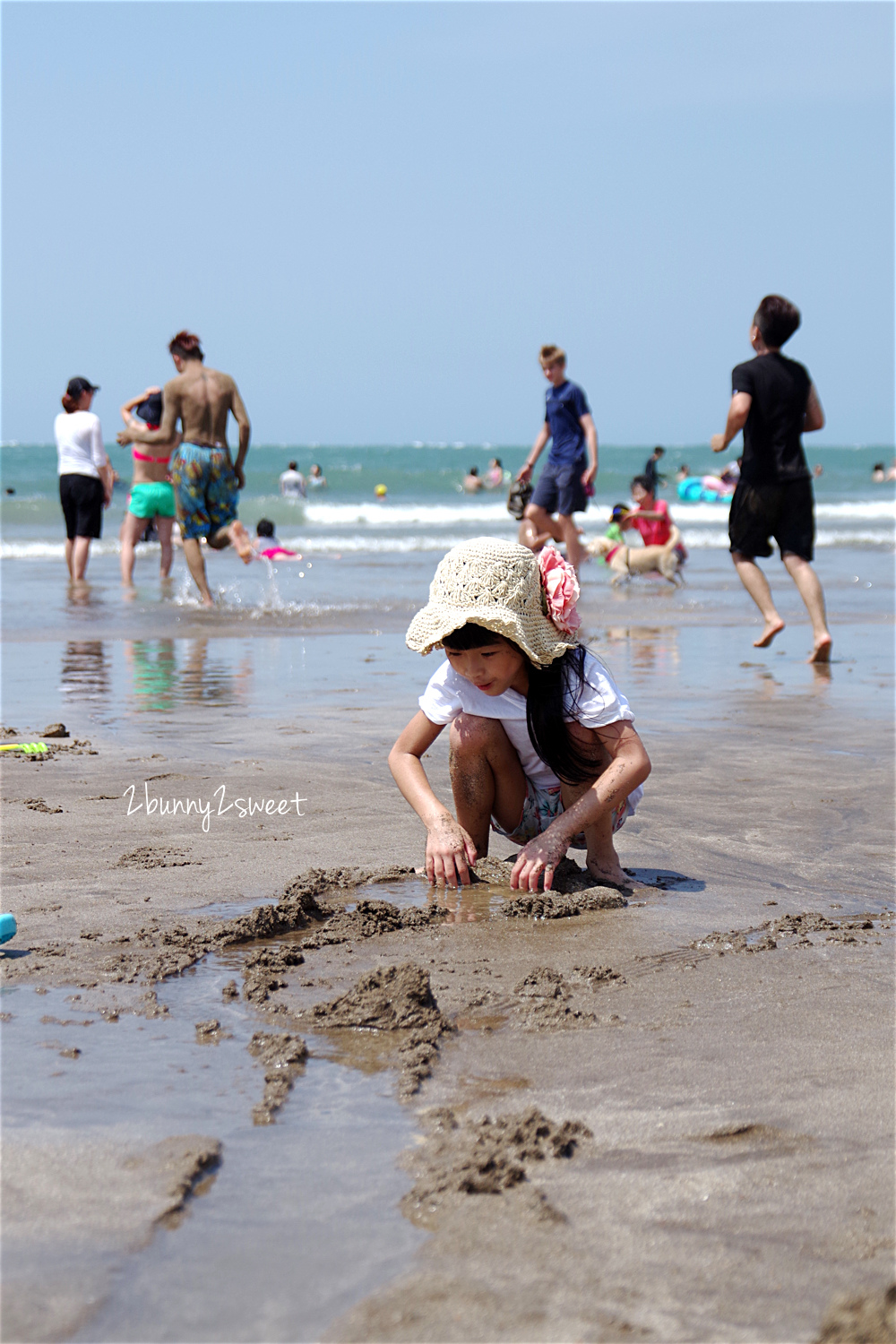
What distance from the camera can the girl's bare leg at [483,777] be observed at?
3.08 meters

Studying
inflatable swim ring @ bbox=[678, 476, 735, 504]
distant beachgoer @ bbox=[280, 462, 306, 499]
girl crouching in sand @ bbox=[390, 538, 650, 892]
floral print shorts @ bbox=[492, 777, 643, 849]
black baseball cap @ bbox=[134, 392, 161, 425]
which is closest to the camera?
girl crouching in sand @ bbox=[390, 538, 650, 892]

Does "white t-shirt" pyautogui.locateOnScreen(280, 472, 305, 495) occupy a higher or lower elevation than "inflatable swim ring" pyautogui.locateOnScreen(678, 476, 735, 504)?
higher

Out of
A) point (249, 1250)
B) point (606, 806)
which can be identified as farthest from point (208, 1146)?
point (606, 806)

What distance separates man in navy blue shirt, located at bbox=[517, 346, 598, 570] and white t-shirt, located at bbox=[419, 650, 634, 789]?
792cm

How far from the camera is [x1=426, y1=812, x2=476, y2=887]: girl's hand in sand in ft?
9.86

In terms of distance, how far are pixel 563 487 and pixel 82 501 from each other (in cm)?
397

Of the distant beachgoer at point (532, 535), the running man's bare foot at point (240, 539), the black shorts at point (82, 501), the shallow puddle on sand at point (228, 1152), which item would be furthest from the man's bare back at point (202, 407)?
the shallow puddle on sand at point (228, 1152)

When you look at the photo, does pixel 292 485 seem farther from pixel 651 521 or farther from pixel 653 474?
pixel 651 521

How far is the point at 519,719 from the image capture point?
3088mm

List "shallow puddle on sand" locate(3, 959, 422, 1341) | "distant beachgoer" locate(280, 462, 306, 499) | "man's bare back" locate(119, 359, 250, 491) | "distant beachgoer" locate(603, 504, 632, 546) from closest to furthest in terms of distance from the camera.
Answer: "shallow puddle on sand" locate(3, 959, 422, 1341), "man's bare back" locate(119, 359, 250, 491), "distant beachgoer" locate(603, 504, 632, 546), "distant beachgoer" locate(280, 462, 306, 499)

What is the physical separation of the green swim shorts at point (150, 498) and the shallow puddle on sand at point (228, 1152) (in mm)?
8995

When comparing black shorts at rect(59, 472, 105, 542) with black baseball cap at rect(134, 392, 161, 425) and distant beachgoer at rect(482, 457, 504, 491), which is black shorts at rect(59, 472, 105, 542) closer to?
black baseball cap at rect(134, 392, 161, 425)

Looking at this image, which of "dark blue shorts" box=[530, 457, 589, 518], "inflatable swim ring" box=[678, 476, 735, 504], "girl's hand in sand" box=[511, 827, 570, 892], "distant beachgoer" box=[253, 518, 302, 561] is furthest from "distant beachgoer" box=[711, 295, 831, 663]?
"inflatable swim ring" box=[678, 476, 735, 504]

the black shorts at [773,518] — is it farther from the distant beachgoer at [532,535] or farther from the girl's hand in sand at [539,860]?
the girl's hand in sand at [539,860]
